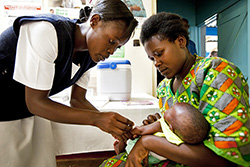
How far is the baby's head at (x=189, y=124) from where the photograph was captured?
663 millimetres

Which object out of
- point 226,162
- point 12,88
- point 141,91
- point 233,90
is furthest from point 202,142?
point 141,91

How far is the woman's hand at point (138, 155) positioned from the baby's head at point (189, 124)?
157 mm

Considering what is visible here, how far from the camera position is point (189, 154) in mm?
682

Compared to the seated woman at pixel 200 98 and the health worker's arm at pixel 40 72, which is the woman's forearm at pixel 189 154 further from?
the health worker's arm at pixel 40 72

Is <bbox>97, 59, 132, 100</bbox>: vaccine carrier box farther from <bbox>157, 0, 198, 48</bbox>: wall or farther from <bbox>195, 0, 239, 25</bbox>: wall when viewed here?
<bbox>157, 0, 198, 48</bbox>: wall

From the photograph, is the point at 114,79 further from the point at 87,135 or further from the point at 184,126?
the point at 184,126

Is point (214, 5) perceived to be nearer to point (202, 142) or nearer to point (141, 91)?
point (141, 91)

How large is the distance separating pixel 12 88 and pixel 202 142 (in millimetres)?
782

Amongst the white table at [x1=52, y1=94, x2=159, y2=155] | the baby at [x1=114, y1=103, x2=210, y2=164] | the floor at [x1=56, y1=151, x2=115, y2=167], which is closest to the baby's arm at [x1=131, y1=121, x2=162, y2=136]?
the baby at [x1=114, y1=103, x2=210, y2=164]

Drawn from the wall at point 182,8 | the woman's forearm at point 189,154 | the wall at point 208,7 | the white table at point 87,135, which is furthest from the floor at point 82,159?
the wall at point 182,8

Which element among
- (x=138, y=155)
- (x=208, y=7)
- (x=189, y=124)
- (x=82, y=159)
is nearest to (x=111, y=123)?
(x=138, y=155)

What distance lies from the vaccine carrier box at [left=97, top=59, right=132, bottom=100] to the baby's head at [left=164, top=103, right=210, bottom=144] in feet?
2.56

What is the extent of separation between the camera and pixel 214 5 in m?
3.35

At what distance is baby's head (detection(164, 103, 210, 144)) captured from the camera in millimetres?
663
